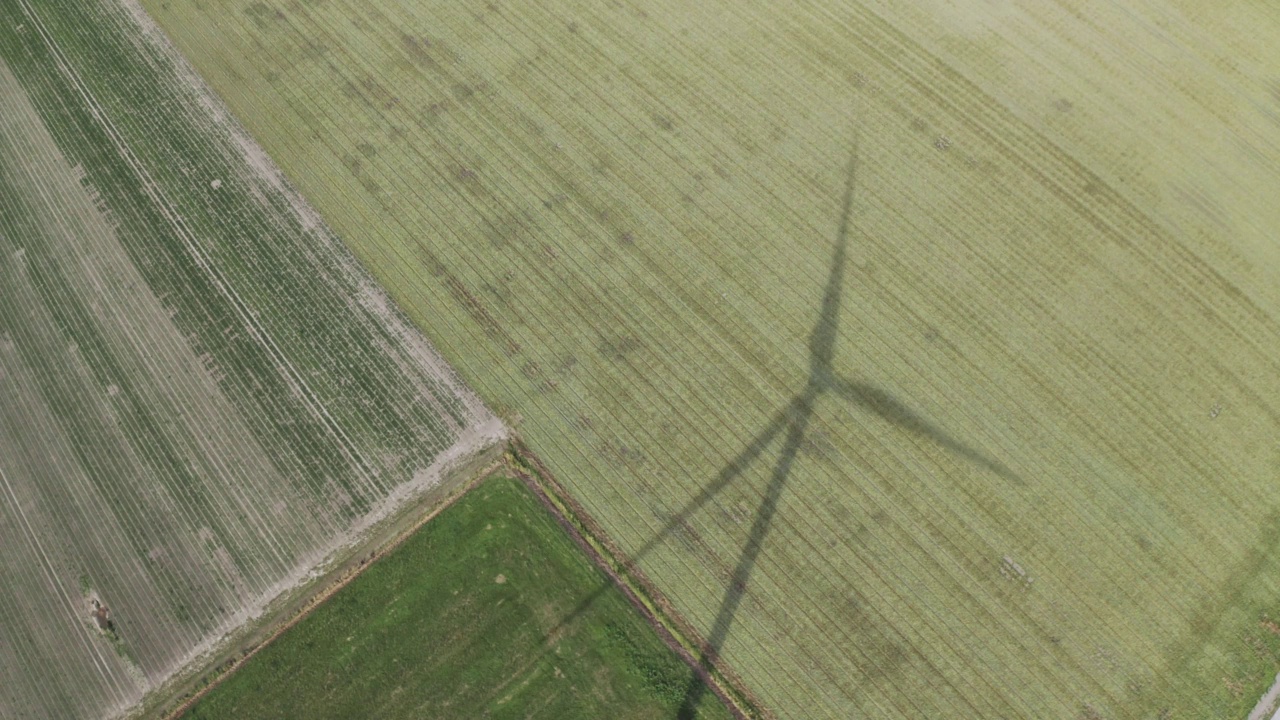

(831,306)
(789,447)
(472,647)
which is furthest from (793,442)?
(472,647)

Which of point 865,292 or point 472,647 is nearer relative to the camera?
point 472,647

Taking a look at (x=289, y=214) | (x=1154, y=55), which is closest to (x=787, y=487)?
(x=289, y=214)

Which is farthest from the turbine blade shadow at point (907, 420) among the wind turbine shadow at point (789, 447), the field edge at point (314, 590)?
the field edge at point (314, 590)

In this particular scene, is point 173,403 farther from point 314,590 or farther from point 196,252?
point 314,590

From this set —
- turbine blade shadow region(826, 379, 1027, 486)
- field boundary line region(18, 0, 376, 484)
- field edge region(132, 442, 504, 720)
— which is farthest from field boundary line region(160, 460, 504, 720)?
turbine blade shadow region(826, 379, 1027, 486)

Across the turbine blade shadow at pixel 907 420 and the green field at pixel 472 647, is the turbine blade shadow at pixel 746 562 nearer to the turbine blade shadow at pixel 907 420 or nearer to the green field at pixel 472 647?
the green field at pixel 472 647

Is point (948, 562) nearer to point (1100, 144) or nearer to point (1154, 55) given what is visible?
point (1100, 144)
